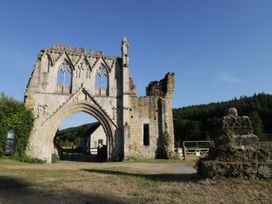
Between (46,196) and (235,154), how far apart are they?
5702mm

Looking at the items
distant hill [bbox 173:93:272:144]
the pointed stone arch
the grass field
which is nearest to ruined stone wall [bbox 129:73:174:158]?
the pointed stone arch

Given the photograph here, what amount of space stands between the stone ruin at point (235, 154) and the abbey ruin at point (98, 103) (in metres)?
13.7

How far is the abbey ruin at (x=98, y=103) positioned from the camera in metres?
20.3

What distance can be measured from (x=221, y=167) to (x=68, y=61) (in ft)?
57.2

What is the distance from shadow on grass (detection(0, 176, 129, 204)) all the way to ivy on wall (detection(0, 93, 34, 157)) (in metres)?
11.8

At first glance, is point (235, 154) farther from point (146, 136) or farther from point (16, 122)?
point (16, 122)

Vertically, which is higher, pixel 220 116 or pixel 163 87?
pixel 220 116

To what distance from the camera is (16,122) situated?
61.5 ft

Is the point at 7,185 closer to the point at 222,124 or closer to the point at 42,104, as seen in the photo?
the point at 222,124

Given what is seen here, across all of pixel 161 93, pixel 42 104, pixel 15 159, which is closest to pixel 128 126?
pixel 161 93

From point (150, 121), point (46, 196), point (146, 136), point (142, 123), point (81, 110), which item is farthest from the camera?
point (146, 136)

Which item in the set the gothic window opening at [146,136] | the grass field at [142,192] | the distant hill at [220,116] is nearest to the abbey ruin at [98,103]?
the gothic window opening at [146,136]

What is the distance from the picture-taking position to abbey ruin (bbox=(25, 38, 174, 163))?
2033 cm

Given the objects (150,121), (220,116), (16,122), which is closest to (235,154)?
(150,121)
